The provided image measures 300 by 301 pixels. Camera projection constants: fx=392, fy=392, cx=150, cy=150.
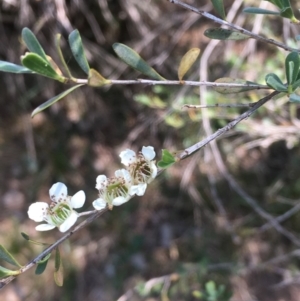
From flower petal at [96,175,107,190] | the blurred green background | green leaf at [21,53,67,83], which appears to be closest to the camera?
green leaf at [21,53,67,83]

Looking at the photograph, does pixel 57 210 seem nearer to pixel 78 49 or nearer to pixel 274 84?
pixel 78 49

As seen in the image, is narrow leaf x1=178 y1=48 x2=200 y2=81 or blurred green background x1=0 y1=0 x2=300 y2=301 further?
blurred green background x1=0 y1=0 x2=300 y2=301

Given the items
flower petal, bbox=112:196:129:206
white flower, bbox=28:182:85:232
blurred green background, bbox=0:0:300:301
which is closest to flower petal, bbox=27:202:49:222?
white flower, bbox=28:182:85:232

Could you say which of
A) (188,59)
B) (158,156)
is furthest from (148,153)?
(158,156)

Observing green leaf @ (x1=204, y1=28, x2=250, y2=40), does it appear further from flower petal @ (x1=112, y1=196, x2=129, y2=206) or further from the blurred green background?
the blurred green background

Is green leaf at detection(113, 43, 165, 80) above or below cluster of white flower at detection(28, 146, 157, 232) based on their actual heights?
above

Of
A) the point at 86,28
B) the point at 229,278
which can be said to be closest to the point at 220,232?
the point at 229,278

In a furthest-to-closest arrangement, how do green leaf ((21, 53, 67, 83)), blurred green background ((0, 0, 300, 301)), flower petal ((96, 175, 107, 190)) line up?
blurred green background ((0, 0, 300, 301)) < flower petal ((96, 175, 107, 190)) < green leaf ((21, 53, 67, 83))
